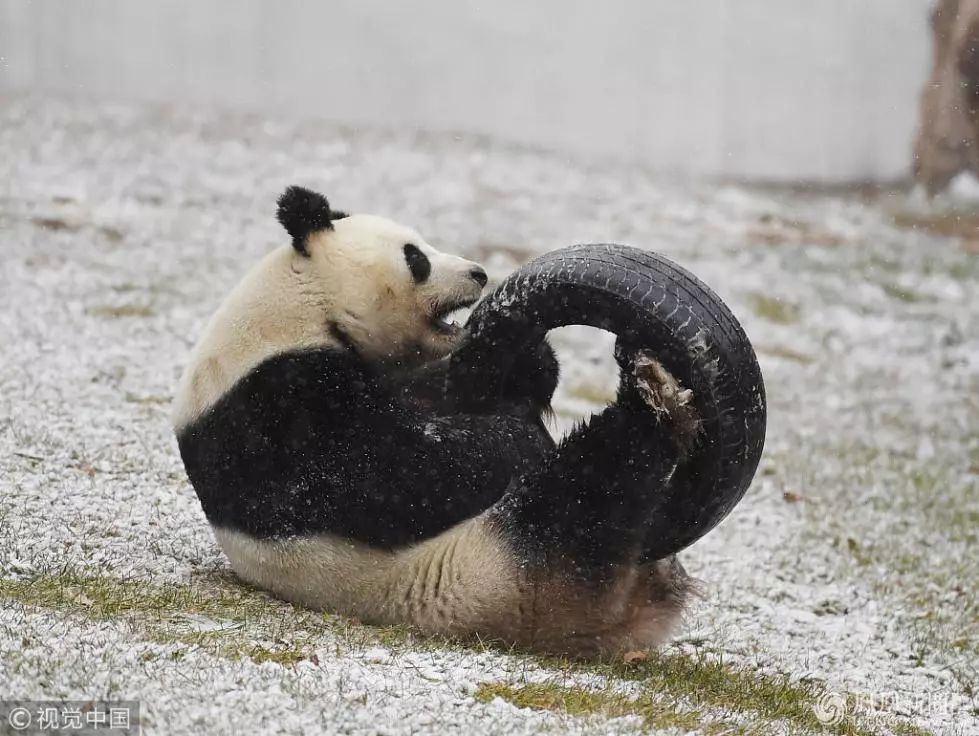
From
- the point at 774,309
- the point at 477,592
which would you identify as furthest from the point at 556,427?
the point at 774,309

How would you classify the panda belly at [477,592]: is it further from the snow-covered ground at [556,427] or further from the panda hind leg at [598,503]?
the snow-covered ground at [556,427]

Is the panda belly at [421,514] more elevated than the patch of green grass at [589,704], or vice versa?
the panda belly at [421,514]

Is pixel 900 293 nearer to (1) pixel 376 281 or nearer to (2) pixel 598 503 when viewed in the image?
(1) pixel 376 281

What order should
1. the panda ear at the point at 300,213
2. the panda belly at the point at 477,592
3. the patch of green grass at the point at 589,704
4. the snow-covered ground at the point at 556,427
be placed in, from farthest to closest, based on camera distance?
the panda ear at the point at 300,213 < the panda belly at the point at 477,592 < the snow-covered ground at the point at 556,427 < the patch of green grass at the point at 589,704

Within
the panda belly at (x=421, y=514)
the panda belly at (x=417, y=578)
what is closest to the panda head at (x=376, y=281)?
the panda belly at (x=421, y=514)

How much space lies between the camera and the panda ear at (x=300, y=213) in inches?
192

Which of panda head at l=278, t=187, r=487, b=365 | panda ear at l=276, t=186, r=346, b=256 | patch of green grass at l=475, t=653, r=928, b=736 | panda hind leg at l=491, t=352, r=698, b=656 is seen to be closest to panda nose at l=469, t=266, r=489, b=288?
panda head at l=278, t=187, r=487, b=365

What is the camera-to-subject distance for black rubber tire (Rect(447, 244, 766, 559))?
434 centimetres

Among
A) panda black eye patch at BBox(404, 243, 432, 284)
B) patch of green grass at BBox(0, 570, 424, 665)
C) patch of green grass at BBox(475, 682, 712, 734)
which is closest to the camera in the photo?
patch of green grass at BBox(475, 682, 712, 734)

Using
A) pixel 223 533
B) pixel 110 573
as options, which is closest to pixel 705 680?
pixel 223 533

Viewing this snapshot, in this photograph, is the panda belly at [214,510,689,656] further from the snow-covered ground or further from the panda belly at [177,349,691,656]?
the snow-covered ground

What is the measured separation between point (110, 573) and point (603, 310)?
243 cm

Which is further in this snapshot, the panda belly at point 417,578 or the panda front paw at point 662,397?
the panda belly at point 417,578

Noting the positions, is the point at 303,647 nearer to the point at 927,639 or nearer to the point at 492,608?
the point at 492,608
